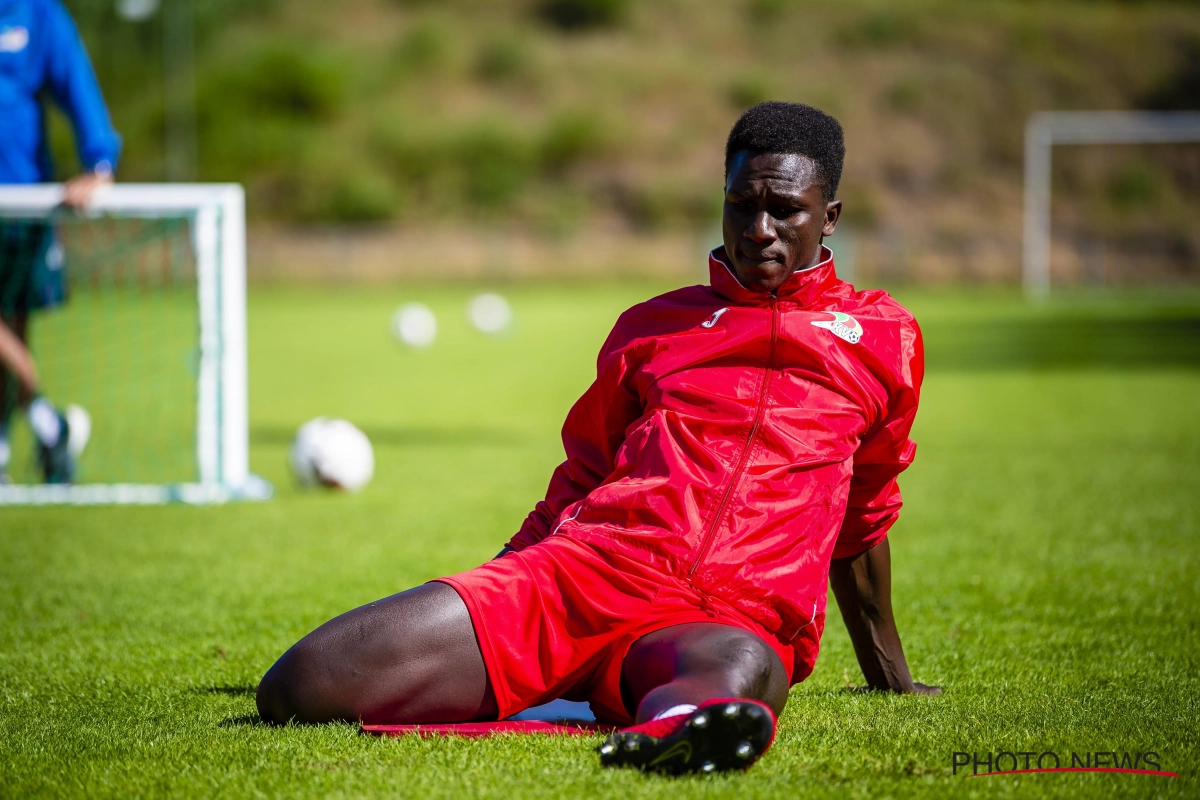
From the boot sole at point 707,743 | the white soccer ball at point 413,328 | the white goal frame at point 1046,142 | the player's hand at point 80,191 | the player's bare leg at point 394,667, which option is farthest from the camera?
the white goal frame at point 1046,142

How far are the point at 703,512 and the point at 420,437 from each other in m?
6.43

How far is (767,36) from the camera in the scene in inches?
1994

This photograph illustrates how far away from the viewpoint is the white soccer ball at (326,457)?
6.53 m

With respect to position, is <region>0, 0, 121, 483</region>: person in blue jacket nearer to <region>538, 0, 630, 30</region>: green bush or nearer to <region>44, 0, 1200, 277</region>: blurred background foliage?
<region>44, 0, 1200, 277</region>: blurred background foliage

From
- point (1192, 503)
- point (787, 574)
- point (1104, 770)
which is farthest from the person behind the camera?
point (1192, 503)

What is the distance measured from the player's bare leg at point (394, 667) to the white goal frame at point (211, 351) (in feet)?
12.0

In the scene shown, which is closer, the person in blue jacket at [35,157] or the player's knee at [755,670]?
the player's knee at [755,670]

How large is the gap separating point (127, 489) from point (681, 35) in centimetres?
4843

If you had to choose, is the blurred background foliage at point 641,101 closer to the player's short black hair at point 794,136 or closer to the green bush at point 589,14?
the green bush at point 589,14

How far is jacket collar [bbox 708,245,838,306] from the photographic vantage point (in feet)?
8.95

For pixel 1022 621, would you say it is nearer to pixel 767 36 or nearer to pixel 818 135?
pixel 818 135

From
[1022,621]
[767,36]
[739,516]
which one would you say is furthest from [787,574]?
[767,36]

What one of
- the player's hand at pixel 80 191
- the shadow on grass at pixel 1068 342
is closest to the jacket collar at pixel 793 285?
the player's hand at pixel 80 191

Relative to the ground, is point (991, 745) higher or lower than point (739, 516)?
lower
